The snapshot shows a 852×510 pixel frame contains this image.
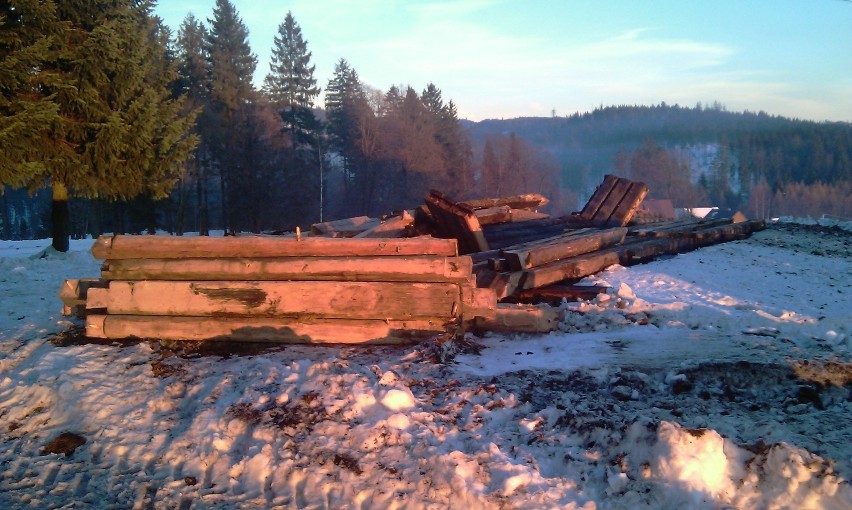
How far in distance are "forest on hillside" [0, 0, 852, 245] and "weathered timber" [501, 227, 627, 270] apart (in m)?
12.0

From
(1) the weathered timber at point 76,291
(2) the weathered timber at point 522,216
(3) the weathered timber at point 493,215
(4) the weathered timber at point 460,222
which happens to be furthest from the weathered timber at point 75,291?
(2) the weathered timber at point 522,216

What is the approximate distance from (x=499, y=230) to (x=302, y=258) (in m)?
5.96

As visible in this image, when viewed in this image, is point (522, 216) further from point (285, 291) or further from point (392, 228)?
point (285, 291)

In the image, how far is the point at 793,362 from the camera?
4.93 m

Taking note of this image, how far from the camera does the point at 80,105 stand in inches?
640

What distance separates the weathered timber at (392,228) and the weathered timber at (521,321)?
3694mm

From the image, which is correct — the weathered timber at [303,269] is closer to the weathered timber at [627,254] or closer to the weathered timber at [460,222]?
the weathered timber at [627,254]

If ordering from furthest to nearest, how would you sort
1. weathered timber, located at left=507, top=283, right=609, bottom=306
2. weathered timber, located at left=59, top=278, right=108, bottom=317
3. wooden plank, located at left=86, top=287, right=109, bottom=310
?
weathered timber, located at left=507, top=283, right=609, bottom=306
weathered timber, located at left=59, top=278, right=108, bottom=317
wooden plank, located at left=86, top=287, right=109, bottom=310

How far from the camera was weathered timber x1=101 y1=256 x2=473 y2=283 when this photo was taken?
235 inches

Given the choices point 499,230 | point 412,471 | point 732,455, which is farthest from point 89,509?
point 499,230

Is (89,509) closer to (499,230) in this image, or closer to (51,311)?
(51,311)

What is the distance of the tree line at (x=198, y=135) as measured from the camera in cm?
1564

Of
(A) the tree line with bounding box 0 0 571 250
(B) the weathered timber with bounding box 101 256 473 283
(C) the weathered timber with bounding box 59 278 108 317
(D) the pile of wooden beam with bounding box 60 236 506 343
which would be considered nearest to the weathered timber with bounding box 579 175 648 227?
(D) the pile of wooden beam with bounding box 60 236 506 343

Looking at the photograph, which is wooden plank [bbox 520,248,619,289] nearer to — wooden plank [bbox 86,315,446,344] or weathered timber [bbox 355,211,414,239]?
wooden plank [bbox 86,315,446,344]
